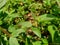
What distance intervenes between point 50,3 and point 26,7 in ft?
1.44

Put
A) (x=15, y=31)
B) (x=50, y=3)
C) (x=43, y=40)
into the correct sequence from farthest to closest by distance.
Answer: (x=50, y=3) → (x=43, y=40) → (x=15, y=31)

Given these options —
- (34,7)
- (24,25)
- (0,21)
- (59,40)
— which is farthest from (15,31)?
(34,7)

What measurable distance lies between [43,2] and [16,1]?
50 centimetres

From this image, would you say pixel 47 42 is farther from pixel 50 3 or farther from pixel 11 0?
pixel 11 0

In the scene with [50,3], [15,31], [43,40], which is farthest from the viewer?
[50,3]

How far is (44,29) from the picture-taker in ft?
9.15

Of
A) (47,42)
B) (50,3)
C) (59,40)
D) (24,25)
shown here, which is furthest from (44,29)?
(24,25)

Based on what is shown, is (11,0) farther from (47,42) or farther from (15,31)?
(15,31)

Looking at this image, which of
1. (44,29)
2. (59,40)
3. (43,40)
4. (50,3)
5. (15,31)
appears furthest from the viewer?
(50,3)

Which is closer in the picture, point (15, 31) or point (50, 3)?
point (15, 31)

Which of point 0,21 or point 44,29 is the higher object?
point 0,21

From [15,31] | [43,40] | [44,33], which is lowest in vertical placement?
[44,33]

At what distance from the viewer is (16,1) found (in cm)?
338

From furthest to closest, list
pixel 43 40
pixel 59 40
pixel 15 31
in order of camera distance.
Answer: pixel 43 40
pixel 59 40
pixel 15 31
